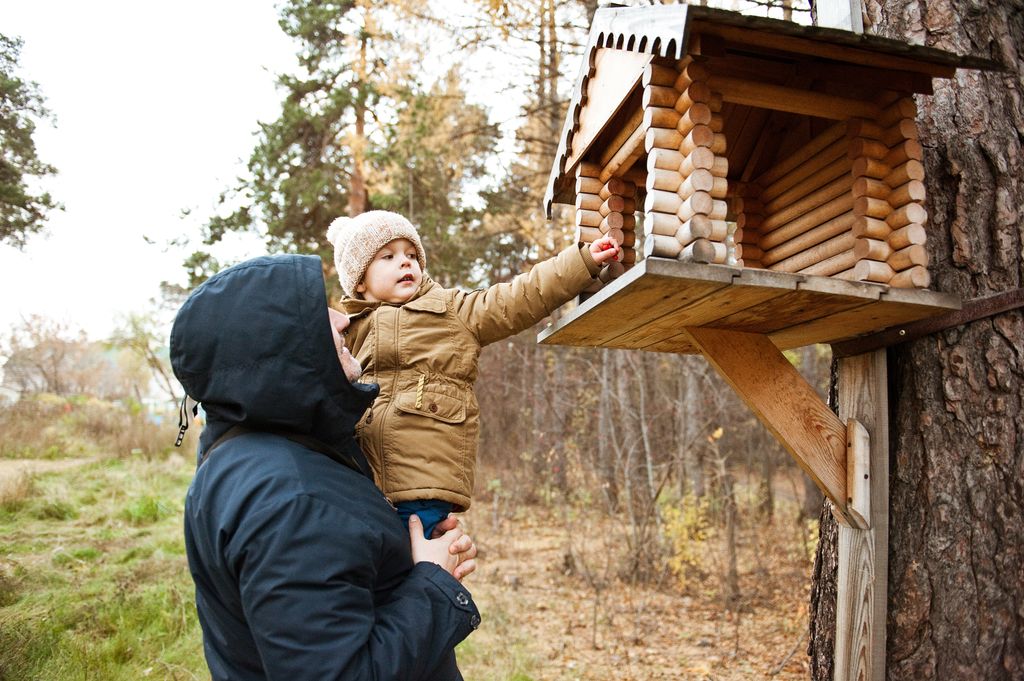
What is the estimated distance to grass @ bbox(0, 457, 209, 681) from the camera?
10.9 ft

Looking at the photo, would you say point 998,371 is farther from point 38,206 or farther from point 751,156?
point 38,206

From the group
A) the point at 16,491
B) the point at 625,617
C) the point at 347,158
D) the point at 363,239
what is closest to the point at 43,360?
the point at 347,158

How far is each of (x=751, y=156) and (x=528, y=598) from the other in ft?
15.4

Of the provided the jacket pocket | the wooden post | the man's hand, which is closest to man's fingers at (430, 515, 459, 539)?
the man's hand

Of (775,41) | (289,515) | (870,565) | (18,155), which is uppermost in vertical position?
(18,155)

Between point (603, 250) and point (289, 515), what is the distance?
127cm

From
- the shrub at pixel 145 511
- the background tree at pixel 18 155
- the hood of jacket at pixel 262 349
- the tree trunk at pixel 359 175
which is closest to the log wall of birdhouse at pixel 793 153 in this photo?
the hood of jacket at pixel 262 349

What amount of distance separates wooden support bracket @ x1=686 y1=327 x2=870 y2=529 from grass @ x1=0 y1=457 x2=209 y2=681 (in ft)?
9.85

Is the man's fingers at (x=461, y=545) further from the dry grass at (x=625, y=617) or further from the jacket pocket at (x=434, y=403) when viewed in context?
the dry grass at (x=625, y=617)

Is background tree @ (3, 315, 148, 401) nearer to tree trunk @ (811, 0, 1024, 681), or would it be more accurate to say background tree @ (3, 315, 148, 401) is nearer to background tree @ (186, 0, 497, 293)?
background tree @ (186, 0, 497, 293)

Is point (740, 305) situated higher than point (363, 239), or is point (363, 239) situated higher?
point (363, 239)

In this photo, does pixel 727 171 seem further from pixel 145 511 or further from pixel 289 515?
pixel 145 511

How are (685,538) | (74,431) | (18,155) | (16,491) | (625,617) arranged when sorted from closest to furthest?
(18,155)
(16,491)
(625,617)
(685,538)
(74,431)

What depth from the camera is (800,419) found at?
2.23 m
